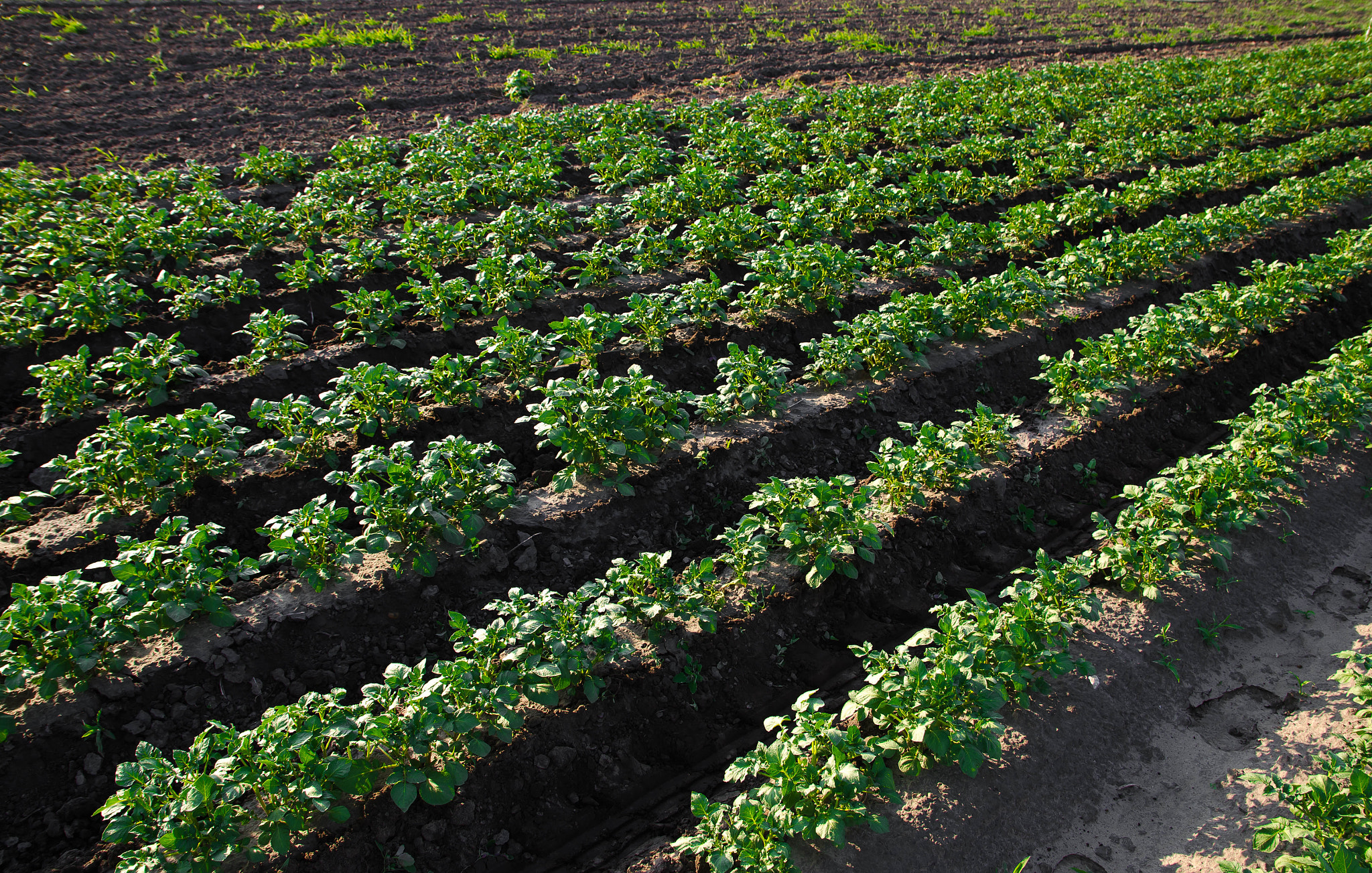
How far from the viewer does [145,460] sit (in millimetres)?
4816

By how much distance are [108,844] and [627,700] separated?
2.56 meters

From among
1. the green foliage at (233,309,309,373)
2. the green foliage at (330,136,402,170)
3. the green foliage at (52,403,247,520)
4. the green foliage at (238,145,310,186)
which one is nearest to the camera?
the green foliage at (52,403,247,520)

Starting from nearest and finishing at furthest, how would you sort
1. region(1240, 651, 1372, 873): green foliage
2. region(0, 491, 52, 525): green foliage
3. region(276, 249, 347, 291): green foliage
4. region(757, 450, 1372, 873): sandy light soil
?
region(1240, 651, 1372, 873): green foliage < region(757, 450, 1372, 873): sandy light soil < region(0, 491, 52, 525): green foliage < region(276, 249, 347, 291): green foliage

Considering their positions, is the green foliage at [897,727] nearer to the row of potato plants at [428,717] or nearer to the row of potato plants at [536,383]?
the row of potato plants at [428,717]

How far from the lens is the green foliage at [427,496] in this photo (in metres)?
4.48

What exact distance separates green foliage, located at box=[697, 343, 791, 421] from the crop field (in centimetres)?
5

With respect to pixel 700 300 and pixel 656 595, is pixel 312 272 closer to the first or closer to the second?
pixel 700 300

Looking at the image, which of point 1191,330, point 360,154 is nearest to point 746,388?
point 1191,330

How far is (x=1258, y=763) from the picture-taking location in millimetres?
3838

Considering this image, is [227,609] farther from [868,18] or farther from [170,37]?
[868,18]

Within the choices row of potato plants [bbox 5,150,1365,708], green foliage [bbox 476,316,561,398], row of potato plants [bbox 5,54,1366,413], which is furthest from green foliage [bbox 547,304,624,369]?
row of potato plants [bbox 5,54,1366,413]

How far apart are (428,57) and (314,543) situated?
15.4 m

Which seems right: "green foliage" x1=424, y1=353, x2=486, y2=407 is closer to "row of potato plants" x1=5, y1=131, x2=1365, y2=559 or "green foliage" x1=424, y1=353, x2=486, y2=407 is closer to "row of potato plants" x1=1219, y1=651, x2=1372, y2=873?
"row of potato plants" x1=5, y1=131, x2=1365, y2=559

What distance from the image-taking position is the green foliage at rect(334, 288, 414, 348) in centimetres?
655
